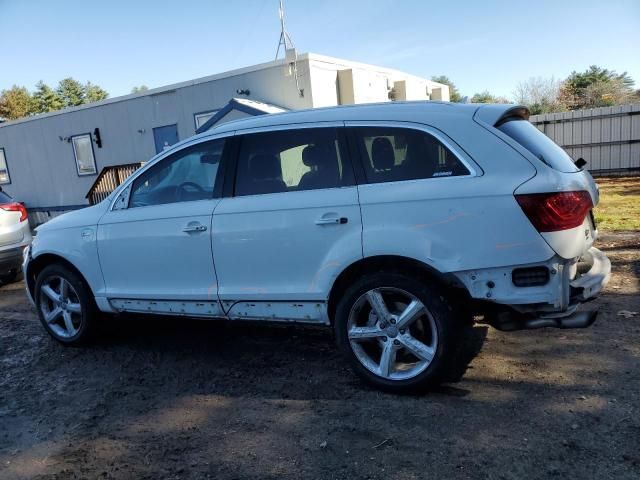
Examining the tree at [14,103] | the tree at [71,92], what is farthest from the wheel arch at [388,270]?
the tree at [71,92]

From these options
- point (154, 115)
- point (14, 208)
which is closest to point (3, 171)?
point (154, 115)

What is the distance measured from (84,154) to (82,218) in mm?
13757

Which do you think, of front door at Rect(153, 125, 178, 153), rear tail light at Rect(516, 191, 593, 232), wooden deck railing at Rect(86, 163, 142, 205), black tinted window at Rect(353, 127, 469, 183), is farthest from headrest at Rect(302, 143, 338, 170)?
front door at Rect(153, 125, 178, 153)

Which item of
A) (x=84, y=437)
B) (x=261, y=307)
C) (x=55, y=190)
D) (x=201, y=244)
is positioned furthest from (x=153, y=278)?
(x=55, y=190)

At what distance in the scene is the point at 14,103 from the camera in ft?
168

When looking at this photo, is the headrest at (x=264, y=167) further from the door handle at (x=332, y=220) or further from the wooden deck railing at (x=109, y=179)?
the wooden deck railing at (x=109, y=179)

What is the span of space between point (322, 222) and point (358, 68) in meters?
11.4

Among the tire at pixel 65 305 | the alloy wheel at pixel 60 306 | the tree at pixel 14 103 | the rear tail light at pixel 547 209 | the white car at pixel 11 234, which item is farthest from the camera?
the tree at pixel 14 103

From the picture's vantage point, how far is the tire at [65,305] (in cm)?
475

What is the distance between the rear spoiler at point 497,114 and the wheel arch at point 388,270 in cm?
101

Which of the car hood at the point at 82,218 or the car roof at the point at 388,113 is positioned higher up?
the car roof at the point at 388,113

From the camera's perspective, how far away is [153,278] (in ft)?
14.0

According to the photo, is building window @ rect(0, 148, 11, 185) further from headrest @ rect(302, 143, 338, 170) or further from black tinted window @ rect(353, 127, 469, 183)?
black tinted window @ rect(353, 127, 469, 183)

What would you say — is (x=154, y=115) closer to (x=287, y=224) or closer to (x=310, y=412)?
(x=287, y=224)
